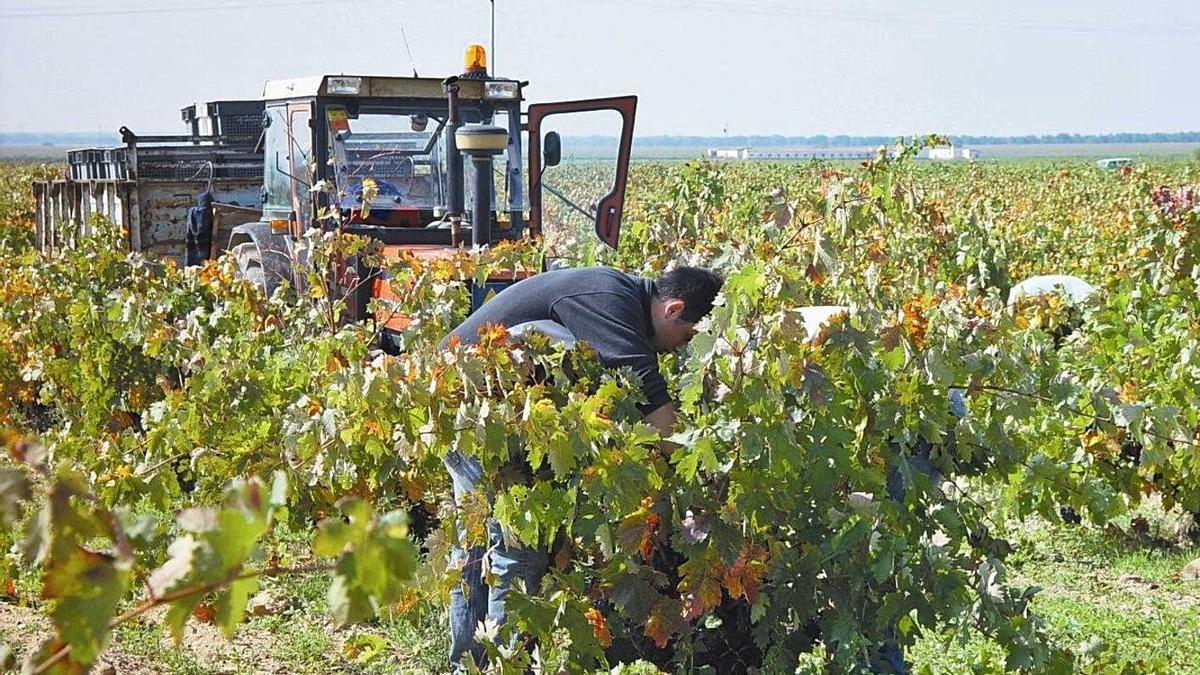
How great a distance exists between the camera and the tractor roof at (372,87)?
8.03 meters

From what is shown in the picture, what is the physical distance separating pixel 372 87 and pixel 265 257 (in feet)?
4.01

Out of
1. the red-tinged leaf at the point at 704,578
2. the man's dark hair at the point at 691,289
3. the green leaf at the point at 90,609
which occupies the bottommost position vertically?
the red-tinged leaf at the point at 704,578

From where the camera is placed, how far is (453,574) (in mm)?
3504

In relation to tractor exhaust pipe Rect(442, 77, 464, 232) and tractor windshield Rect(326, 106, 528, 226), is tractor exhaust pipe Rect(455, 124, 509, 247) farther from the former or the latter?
tractor windshield Rect(326, 106, 528, 226)

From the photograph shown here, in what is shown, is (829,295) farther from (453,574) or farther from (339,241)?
(453,574)

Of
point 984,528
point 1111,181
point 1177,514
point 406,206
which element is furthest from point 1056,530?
point 1111,181

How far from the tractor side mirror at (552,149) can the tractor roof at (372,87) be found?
58 cm

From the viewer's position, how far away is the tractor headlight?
8.16 meters

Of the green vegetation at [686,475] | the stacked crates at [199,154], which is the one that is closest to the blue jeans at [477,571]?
the green vegetation at [686,475]

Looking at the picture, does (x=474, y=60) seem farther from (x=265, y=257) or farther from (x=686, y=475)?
(x=686, y=475)

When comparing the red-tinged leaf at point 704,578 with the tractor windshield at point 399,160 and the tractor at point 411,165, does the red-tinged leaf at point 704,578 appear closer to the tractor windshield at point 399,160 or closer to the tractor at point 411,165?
the tractor at point 411,165

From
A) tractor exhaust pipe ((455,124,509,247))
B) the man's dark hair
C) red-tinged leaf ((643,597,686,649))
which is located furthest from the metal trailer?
red-tinged leaf ((643,597,686,649))

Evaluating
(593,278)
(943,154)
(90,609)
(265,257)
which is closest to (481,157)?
(265,257)

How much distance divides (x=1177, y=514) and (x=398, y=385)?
464cm
